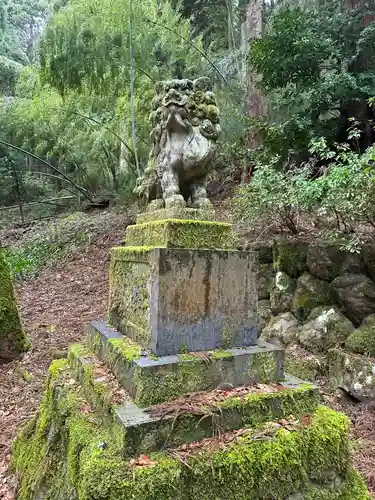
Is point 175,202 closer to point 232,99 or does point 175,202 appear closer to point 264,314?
point 264,314

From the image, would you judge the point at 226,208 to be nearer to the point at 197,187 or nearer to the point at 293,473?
the point at 197,187

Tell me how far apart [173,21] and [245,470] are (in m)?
7.74

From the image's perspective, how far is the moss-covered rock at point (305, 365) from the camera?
3580mm

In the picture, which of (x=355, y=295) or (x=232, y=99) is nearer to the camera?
(x=355, y=295)

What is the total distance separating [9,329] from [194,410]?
3.22 m

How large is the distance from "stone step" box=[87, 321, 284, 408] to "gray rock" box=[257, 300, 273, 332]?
2.20 metres

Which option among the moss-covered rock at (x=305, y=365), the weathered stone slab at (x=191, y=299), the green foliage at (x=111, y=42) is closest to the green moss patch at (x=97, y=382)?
the weathered stone slab at (x=191, y=299)

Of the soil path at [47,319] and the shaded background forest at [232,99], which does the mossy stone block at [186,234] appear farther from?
the soil path at [47,319]

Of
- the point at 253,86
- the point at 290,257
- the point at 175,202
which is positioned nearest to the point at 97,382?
the point at 175,202

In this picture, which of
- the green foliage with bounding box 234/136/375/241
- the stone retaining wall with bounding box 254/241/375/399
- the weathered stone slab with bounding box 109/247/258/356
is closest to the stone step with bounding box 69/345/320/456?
the weathered stone slab with bounding box 109/247/258/356

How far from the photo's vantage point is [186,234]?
209cm

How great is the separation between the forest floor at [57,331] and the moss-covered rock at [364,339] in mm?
470

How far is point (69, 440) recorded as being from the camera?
1923mm

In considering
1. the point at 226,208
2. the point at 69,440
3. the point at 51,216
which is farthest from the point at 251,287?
the point at 51,216
